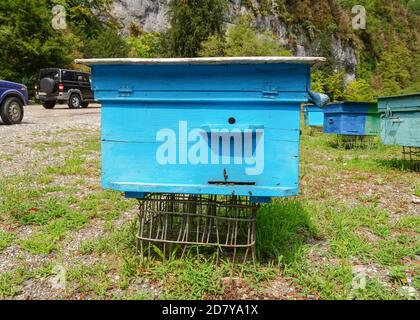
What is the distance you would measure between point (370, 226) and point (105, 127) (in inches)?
115

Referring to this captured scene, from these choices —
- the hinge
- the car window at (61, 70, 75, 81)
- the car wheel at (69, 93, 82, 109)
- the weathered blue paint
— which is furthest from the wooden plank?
the car wheel at (69, 93, 82, 109)

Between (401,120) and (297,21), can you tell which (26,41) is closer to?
Result: (401,120)

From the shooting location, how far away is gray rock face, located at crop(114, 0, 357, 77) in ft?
127

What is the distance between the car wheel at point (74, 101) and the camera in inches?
789

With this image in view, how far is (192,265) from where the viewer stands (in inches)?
121

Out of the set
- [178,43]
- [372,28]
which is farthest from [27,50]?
[372,28]

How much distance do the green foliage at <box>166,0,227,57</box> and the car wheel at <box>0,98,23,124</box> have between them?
59.7 feet

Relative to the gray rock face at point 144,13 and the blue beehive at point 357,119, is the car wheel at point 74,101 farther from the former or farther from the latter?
the gray rock face at point 144,13
